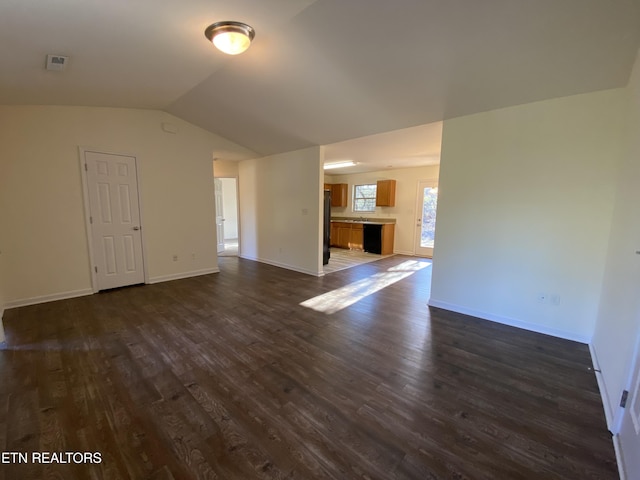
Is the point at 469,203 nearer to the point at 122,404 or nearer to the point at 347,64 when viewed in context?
the point at 347,64

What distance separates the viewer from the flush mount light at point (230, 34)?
2258mm

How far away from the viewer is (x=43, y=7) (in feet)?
6.08

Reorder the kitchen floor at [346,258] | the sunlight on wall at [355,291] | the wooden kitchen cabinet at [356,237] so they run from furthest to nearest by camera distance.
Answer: the wooden kitchen cabinet at [356,237], the kitchen floor at [346,258], the sunlight on wall at [355,291]

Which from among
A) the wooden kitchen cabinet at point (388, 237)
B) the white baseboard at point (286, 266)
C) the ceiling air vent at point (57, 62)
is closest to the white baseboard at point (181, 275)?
the white baseboard at point (286, 266)

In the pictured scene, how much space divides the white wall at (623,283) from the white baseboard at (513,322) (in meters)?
0.29

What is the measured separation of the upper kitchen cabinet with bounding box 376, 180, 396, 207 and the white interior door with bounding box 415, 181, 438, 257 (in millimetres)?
717

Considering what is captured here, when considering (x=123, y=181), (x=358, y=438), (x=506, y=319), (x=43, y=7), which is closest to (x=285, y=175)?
(x=123, y=181)

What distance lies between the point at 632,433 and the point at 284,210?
17.2 feet

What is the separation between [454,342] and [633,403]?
1.35m

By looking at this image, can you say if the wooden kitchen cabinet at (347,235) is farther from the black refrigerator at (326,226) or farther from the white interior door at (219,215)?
the white interior door at (219,215)

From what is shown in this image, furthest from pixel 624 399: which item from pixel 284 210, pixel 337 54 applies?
pixel 284 210

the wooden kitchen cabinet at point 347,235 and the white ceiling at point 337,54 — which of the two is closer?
the white ceiling at point 337,54

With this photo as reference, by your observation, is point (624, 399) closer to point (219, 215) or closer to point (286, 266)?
point (286, 266)

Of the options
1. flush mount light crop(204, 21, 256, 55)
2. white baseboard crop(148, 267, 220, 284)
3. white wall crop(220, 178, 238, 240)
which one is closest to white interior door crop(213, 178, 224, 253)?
white baseboard crop(148, 267, 220, 284)
